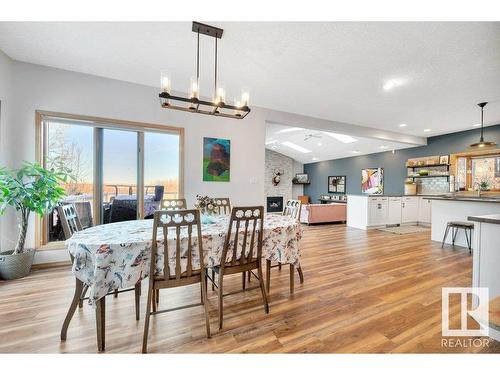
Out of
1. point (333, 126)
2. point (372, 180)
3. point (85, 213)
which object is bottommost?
point (85, 213)

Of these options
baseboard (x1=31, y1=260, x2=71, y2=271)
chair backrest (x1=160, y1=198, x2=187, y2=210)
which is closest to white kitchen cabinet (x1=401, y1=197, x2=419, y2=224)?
chair backrest (x1=160, y1=198, x2=187, y2=210)

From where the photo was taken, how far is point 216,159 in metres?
4.05

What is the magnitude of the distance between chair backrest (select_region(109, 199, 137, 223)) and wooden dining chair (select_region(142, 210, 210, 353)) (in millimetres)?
2197

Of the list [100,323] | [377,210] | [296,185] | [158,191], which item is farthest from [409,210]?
[100,323]

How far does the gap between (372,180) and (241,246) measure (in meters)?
8.35

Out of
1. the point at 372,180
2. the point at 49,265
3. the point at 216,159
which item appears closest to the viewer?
the point at 49,265

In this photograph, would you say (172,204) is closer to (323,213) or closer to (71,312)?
(71,312)

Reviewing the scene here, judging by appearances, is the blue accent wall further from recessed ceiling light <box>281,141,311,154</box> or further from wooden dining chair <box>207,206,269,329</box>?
wooden dining chair <box>207,206,269,329</box>
